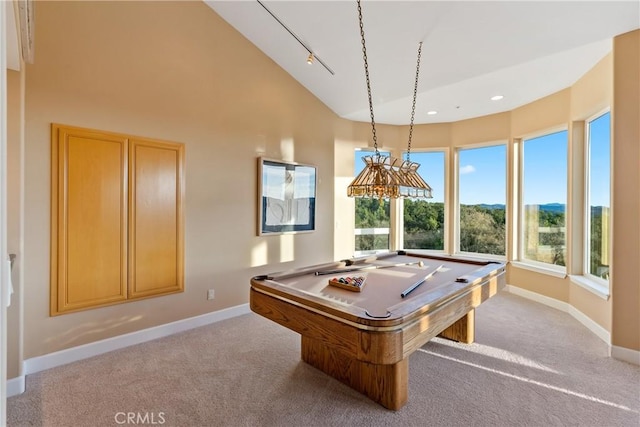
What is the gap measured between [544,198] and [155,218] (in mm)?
5149

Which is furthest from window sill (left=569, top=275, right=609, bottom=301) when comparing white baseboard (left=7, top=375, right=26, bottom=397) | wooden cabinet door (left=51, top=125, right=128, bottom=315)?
white baseboard (left=7, top=375, right=26, bottom=397)

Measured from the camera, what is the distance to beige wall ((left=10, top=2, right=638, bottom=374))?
8.52ft

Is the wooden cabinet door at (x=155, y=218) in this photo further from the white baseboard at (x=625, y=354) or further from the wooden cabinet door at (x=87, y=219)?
the white baseboard at (x=625, y=354)

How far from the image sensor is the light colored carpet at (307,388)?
2.01m

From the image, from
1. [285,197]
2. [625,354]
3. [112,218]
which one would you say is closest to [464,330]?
[625,354]

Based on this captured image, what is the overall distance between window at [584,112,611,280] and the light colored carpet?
101 centimetres

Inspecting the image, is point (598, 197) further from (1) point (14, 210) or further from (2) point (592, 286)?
(1) point (14, 210)

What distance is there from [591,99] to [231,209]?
4.36 m

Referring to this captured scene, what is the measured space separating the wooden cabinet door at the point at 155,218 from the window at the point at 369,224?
3097 millimetres

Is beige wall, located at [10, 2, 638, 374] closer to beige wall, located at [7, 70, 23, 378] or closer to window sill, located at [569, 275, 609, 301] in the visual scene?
window sill, located at [569, 275, 609, 301]

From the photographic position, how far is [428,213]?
5.74 meters

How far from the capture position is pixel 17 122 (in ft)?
7.59

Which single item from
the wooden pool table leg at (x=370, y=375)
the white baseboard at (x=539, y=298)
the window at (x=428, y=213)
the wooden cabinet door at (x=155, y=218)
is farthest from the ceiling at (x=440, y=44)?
the wooden pool table leg at (x=370, y=375)

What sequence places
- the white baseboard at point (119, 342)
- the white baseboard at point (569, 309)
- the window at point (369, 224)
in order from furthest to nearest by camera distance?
1. the window at point (369, 224)
2. the white baseboard at point (569, 309)
3. the white baseboard at point (119, 342)
